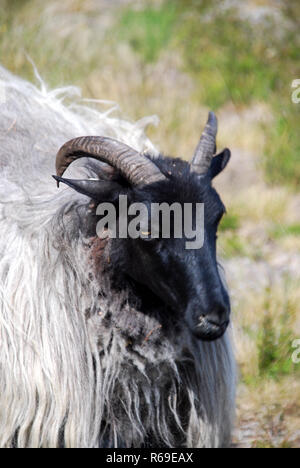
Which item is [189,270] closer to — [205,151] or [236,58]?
[205,151]

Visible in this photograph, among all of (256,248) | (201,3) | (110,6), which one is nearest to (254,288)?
(256,248)

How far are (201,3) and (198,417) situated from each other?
884cm

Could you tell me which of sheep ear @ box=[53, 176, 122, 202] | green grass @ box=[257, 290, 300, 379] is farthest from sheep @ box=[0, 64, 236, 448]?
green grass @ box=[257, 290, 300, 379]

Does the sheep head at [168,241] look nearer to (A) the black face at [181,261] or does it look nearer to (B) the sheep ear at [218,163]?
(A) the black face at [181,261]

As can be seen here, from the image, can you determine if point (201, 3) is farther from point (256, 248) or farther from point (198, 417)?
point (198, 417)

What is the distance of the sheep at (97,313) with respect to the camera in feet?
11.6

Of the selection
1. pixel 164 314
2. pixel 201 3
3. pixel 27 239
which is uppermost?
pixel 201 3

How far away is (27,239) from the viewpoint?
12.5 ft

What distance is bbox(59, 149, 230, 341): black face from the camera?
3.34 m

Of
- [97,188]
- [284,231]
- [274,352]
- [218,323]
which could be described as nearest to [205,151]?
[97,188]

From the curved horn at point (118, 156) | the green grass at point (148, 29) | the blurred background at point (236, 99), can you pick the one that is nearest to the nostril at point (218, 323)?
the curved horn at point (118, 156)

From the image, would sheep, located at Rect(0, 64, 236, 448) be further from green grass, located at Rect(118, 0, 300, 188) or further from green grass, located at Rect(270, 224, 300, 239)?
green grass, located at Rect(118, 0, 300, 188)

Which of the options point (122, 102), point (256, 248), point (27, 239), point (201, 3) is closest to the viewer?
point (27, 239)

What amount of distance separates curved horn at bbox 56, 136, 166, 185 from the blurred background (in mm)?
1455
